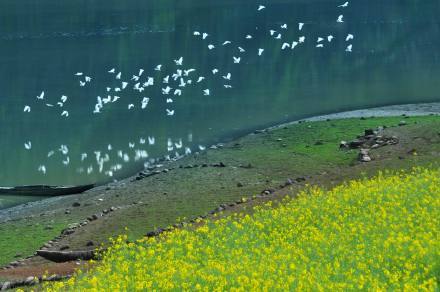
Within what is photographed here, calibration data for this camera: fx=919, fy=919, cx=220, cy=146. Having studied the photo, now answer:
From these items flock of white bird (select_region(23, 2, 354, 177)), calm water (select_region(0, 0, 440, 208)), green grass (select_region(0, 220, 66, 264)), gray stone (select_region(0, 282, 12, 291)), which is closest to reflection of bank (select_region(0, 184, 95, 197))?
calm water (select_region(0, 0, 440, 208))

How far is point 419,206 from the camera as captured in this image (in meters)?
23.2

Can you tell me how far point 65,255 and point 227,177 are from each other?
12201 mm

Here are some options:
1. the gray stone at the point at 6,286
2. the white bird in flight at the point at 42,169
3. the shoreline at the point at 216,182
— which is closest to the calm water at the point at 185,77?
the white bird in flight at the point at 42,169

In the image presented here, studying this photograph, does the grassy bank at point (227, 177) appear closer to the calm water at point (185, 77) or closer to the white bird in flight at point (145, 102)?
the calm water at point (185, 77)

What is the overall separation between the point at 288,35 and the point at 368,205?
63709 millimetres

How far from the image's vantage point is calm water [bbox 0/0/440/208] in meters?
49.8

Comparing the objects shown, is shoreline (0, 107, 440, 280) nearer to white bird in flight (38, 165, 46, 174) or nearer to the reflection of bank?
the reflection of bank

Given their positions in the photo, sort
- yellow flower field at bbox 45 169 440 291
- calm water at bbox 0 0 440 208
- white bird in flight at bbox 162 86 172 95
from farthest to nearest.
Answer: white bird in flight at bbox 162 86 172 95, calm water at bbox 0 0 440 208, yellow flower field at bbox 45 169 440 291

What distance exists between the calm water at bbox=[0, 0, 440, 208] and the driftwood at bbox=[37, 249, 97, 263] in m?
14.4

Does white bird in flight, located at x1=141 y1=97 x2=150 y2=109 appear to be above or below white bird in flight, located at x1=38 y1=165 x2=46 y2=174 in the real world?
above

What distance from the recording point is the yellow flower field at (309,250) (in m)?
18.1

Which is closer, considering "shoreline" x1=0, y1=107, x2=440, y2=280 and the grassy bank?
"shoreline" x1=0, y1=107, x2=440, y2=280

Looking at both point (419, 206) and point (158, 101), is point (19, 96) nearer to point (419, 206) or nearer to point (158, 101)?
point (158, 101)

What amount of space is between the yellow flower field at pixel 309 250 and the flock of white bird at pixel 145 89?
20.1 m
